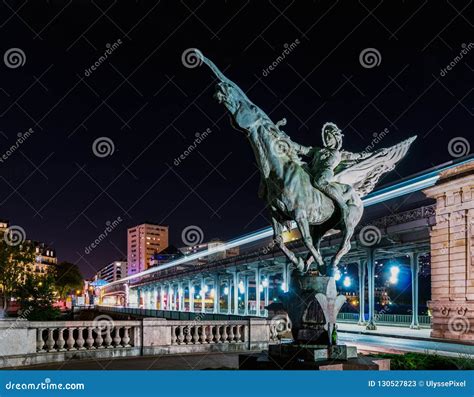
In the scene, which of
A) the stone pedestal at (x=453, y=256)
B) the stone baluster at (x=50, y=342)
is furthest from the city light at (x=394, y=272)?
the stone baluster at (x=50, y=342)

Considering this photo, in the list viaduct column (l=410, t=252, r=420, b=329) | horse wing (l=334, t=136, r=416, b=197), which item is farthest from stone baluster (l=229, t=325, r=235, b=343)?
viaduct column (l=410, t=252, r=420, b=329)

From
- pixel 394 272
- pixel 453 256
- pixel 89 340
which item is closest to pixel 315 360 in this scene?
pixel 89 340

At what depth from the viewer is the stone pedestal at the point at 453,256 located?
30.1m

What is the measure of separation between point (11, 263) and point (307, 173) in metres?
55.1

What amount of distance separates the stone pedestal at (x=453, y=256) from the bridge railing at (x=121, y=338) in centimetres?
1432

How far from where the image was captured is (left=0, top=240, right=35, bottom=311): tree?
58.4 m

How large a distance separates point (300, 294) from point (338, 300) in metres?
0.70

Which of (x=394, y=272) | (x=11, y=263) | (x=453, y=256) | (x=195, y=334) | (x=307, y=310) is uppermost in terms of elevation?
(x=453, y=256)

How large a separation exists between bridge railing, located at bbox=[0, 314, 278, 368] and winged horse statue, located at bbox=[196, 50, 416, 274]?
7.92 meters

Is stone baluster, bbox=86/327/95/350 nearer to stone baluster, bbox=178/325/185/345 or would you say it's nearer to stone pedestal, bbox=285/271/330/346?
stone baluster, bbox=178/325/185/345

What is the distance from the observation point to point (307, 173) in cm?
1036

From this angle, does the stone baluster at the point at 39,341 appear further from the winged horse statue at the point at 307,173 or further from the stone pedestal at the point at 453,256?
the stone pedestal at the point at 453,256

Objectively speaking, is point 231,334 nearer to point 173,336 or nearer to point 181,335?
point 181,335

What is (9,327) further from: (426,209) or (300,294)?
(426,209)
